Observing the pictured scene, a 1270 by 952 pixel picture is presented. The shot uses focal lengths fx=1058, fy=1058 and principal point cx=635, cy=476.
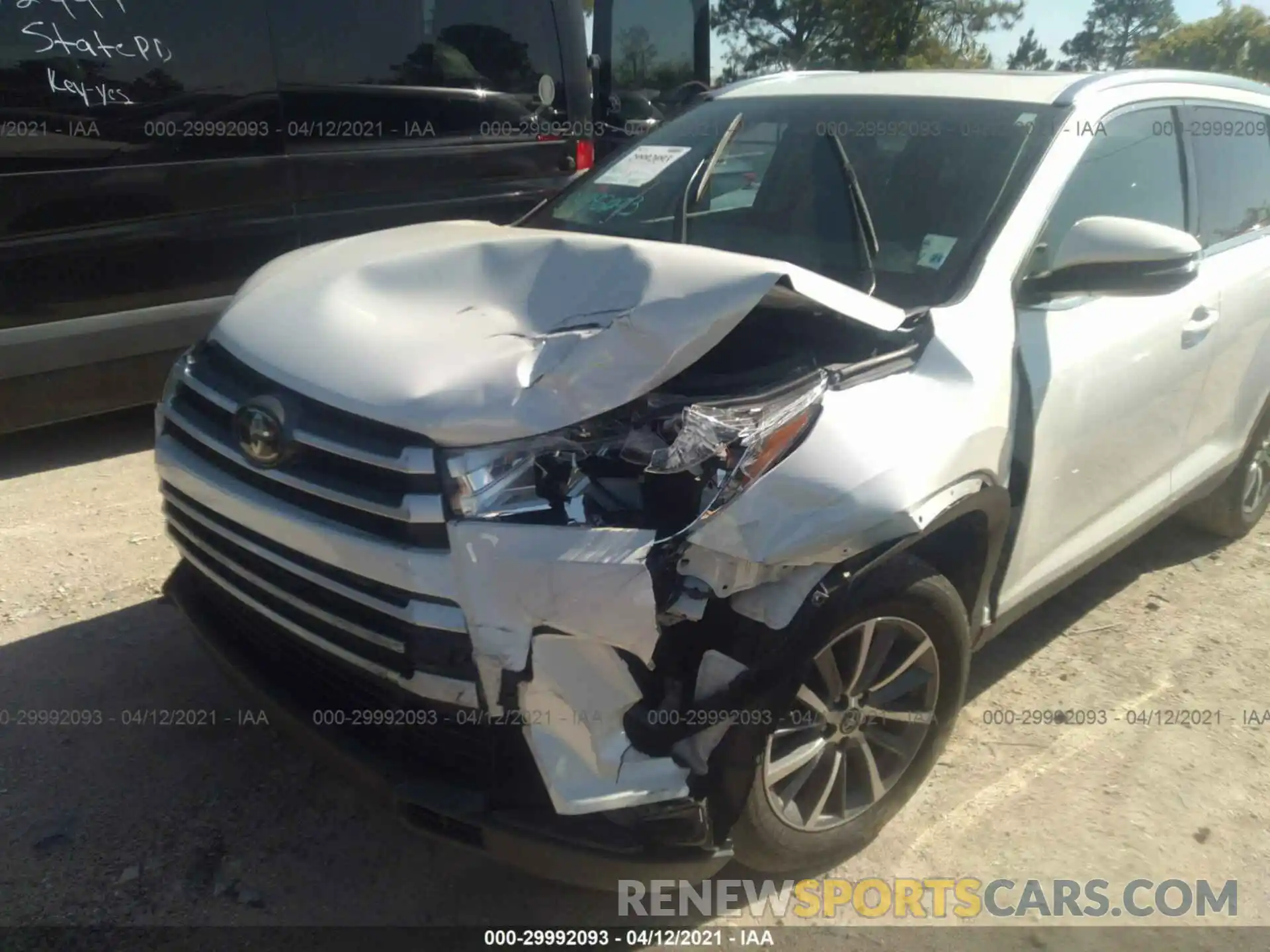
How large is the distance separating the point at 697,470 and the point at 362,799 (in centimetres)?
122

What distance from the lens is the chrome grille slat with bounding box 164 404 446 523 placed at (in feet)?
6.63

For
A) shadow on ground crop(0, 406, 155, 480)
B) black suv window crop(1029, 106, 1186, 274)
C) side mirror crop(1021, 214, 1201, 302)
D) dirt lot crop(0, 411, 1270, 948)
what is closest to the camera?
dirt lot crop(0, 411, 1270, 948)

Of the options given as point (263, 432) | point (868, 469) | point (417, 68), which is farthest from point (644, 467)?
point (417, 68)

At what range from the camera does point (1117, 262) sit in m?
2.69

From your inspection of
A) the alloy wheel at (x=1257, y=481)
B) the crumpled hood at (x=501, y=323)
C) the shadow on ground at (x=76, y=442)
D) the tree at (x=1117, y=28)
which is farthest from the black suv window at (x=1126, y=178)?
the tree at (x=1117, y=28)

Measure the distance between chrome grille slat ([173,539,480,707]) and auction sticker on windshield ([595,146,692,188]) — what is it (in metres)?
1.90

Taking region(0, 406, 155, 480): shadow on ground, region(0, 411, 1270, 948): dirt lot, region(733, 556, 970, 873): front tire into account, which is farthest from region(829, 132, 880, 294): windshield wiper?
region(0, 406, 155, 480): shadow on ground

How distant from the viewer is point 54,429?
17.2 feet

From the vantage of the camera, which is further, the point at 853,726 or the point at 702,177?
the point at 702,177

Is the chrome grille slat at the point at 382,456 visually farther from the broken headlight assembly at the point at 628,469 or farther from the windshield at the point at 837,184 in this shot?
the windshield at the point at 837,184

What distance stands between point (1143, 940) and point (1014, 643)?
1292 mm

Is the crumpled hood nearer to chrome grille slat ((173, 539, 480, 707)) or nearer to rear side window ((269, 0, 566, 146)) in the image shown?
chrome grille slat ((173, 539, 480, 707))

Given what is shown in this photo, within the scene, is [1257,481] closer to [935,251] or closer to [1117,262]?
[1117,262]

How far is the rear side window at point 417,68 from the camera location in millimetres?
5012
